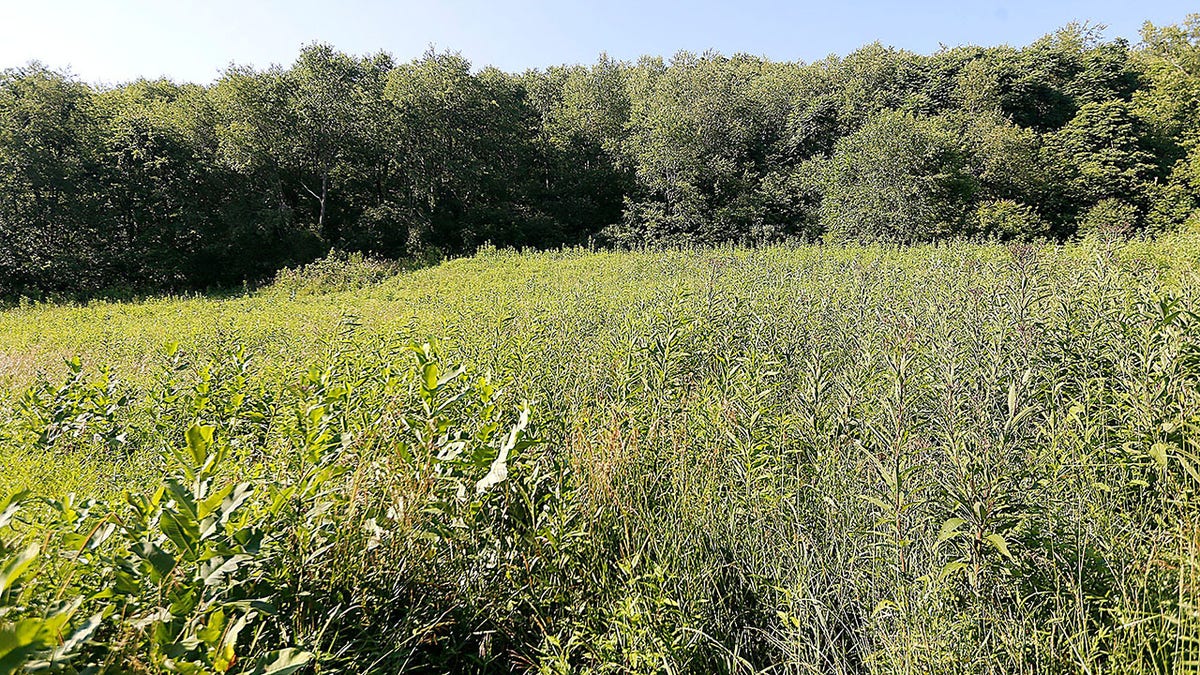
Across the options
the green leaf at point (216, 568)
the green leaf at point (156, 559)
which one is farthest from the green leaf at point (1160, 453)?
the green leaf at point (156, 559)

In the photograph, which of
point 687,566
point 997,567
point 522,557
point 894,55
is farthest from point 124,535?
point 894,55

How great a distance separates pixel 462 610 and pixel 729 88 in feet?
94.1

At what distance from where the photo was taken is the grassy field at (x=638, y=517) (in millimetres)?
1458

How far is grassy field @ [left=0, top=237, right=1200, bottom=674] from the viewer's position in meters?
1.46

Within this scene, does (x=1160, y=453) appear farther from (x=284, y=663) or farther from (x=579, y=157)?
(x=579, y=157)

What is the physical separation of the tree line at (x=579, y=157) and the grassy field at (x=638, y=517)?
1790 centimetres

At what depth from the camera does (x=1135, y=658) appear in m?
1.70

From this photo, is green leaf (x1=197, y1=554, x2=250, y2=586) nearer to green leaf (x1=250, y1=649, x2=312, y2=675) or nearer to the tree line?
green leaf (x1=250, y1=649, x2=312, y2=675)

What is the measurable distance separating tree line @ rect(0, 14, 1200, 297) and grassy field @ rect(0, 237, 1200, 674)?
17.9 meters

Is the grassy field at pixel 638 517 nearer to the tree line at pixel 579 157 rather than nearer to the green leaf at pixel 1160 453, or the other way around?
the green leaf at pixel 1160 453

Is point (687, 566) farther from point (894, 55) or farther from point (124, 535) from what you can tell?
point (894, 55)

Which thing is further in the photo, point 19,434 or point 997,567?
point 19,434

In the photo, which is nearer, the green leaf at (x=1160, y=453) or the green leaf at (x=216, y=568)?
the green leaf at (x=216, y=568)

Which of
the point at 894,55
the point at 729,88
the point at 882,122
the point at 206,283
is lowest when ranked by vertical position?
the point at 206,283
